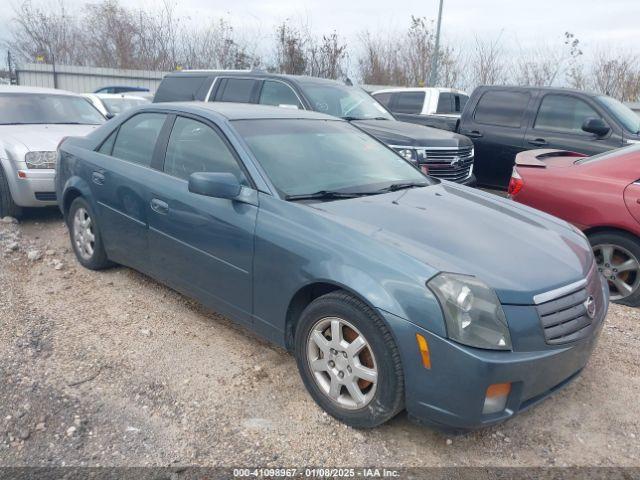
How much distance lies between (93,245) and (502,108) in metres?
6.20

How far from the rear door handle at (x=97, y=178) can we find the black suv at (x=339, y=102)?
10.8 feet

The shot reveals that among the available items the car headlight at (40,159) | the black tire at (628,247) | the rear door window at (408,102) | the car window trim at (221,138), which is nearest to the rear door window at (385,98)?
the rear door window at (408,102)

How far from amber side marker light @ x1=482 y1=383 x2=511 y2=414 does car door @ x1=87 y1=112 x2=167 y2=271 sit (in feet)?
8.77

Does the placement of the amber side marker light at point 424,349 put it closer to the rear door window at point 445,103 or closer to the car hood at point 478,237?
the car hood at point 478,237

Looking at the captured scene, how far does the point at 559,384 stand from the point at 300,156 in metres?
2.09

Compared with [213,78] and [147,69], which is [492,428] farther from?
[147,69]

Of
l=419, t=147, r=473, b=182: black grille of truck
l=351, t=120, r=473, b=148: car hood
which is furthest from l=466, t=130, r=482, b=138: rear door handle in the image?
l=419, t=147, r=473, b=182: black grille of truck

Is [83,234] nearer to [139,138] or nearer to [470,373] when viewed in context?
[139,138]

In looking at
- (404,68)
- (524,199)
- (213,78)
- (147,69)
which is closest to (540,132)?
(524,199)

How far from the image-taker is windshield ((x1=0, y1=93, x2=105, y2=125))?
23.8 feet

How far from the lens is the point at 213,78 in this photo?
833 centimetres

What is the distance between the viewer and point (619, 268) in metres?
4.60

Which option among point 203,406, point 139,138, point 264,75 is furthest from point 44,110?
point 203,406

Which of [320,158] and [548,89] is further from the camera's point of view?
[548,89]
